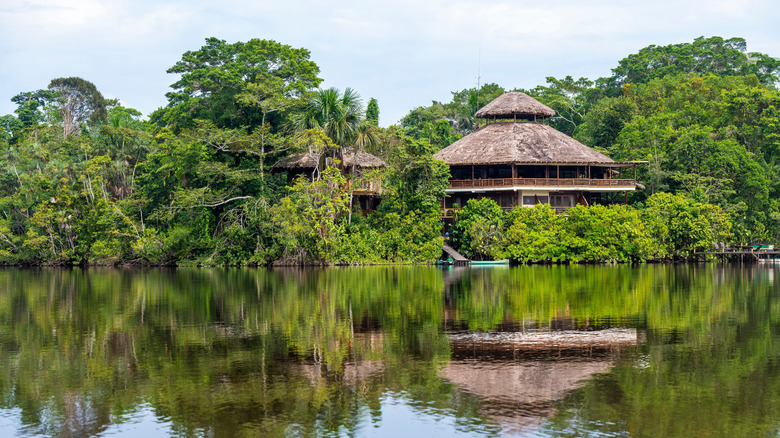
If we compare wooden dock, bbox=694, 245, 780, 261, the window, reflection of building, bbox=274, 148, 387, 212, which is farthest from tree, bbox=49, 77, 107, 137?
wooden dock, bbox=694, 245, 780, 261

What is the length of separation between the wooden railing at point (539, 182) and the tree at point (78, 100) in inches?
1899

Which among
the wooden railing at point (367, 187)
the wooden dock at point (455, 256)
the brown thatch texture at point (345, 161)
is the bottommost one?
the wooden dock at point (455, 256)

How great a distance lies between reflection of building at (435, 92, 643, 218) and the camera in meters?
53.2

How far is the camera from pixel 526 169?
55312mm

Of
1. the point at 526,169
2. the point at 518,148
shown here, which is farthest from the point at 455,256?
the point at 518,148

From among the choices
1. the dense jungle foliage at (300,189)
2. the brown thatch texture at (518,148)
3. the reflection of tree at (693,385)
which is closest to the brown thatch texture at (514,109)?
the brown thatch texture at (518,148)

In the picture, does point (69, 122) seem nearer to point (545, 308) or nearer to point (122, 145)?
point (122, 145)

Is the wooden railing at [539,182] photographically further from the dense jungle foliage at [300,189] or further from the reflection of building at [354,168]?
the reflection of building at [354,168]

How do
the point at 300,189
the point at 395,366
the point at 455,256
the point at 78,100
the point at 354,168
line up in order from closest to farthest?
the point at 395,366
the point at 300,189
the point at 455,256
the point at 354,168
the point at 78,100

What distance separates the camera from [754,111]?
5966 cm

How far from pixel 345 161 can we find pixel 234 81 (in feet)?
30.7

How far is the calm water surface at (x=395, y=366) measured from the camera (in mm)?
9906

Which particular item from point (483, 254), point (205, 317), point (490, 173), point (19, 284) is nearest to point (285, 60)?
point (490, 173)

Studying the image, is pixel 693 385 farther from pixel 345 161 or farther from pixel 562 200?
pixel 562 200
